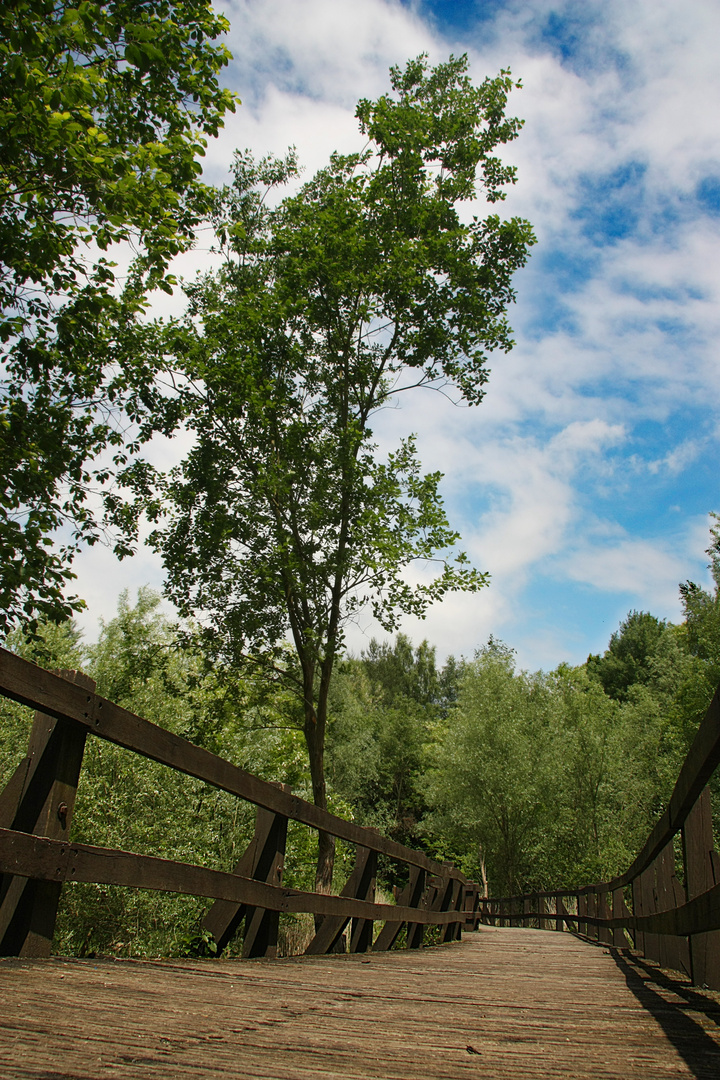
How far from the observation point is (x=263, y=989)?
10.2 feet

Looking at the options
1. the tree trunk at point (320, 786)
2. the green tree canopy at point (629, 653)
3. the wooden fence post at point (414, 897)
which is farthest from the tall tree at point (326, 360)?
the green tree canopy at point (629, 653)

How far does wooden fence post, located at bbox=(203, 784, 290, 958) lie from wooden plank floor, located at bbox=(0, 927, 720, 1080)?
0.33m

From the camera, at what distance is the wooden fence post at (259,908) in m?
4.21

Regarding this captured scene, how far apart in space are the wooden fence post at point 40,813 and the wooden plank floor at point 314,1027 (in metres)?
0.11

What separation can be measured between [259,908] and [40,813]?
2020 millimetres

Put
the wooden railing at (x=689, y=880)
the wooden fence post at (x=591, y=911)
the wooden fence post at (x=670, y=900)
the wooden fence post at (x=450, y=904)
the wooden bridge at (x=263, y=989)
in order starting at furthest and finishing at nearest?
1. the wooden fence post at (x=591, y=911)
2. the wooden fence post at (x=450, y=904)
3. the wooden fence post at (x=670, y=900)
4. the wooden railing at (x=689, y=880)
5. the wooden bridge at (x=263, y=989)

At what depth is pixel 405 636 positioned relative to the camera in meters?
79.8

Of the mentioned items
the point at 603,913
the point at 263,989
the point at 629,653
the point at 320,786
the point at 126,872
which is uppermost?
the point at 629,653

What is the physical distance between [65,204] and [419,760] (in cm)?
5015

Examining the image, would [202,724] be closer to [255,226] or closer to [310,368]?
[310,368]

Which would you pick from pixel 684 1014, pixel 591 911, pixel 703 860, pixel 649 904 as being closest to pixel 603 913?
pixel 591 911

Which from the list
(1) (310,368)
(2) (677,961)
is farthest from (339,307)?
(2) (677,961)

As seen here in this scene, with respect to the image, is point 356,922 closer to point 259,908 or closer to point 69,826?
point 259,908

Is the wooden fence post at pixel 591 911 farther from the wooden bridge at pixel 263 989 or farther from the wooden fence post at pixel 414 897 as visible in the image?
the wooden bridge at pixel 263 989
